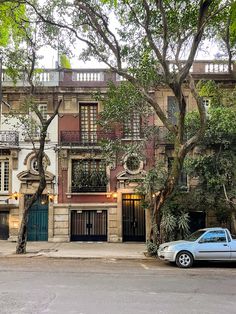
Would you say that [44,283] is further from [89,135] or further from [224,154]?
[89,135]

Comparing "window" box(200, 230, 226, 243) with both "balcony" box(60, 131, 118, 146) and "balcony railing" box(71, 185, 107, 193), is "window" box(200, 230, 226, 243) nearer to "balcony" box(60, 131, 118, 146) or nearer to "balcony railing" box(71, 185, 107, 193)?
"balcony railing" box(71, 185, 107, 193)

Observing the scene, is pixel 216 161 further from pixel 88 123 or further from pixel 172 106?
pixel 88 123

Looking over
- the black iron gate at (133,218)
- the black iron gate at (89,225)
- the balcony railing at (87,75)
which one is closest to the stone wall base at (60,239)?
the black iron gate at (89,225)

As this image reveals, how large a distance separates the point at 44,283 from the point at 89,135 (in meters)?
16.2

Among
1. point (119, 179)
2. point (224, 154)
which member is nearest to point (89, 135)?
point (119, 179)

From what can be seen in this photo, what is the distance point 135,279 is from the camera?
11938 millimetres

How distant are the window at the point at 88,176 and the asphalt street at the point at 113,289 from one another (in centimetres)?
1043

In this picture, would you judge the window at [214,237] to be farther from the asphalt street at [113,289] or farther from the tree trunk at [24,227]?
the tree trunk at [24,227]

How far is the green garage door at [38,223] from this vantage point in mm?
26016

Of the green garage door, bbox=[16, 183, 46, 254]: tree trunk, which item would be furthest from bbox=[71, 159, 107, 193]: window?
bbox=[16, 183, 46, 254]: tree trunk

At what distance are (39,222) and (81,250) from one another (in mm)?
5626

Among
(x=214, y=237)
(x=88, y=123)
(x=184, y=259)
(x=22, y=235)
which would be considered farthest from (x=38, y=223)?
(x=214, y=237)

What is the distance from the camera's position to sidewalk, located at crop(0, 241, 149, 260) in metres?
19.1

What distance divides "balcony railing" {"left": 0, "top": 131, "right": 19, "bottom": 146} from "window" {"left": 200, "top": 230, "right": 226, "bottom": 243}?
1417 cm
